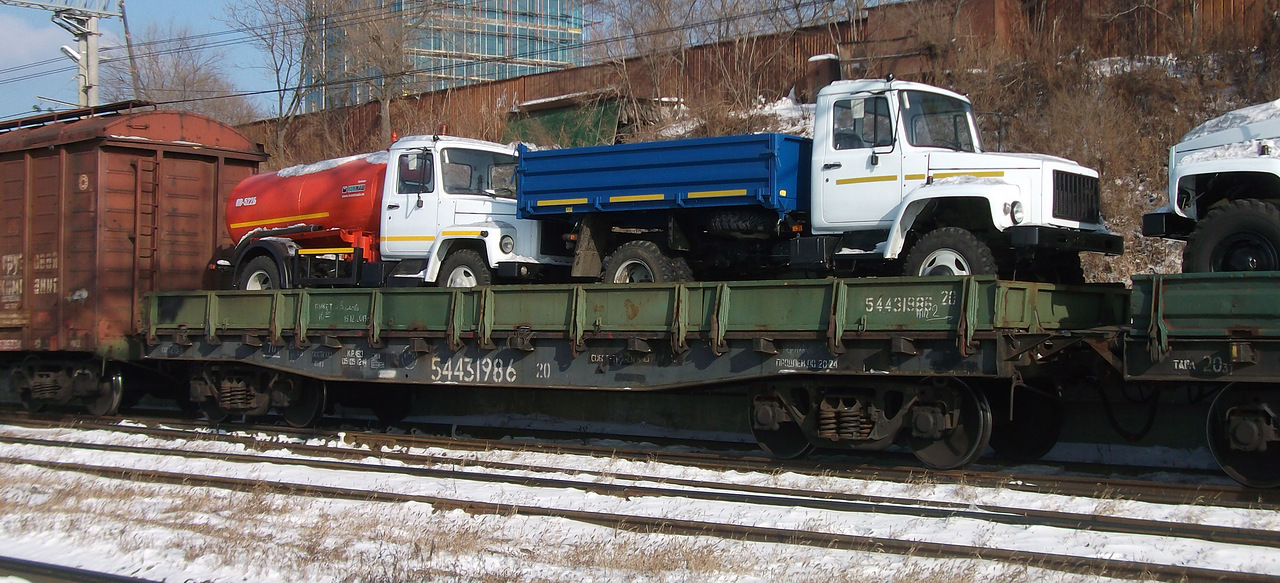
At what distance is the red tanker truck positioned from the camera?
40.3ft

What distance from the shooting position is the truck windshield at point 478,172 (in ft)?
42.3

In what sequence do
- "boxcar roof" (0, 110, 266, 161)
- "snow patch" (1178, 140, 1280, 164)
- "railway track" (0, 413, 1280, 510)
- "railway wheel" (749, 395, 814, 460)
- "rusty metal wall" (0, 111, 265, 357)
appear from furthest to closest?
"boxcar roof" (0, 110, 266, 161) < "rusty metal wall" (0, 111, 265, 357) < "railway wheel" (749, 395, 814, 460) < "snow patch" (1178, 140, 1280, 164) < "railway track" (0, 413, 1280, 510)

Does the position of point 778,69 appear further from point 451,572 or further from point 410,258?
point 451,572

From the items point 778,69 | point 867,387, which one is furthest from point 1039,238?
point 778,69

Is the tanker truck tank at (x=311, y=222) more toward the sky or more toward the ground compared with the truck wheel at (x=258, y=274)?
more toward the sky

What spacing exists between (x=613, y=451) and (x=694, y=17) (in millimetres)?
21685

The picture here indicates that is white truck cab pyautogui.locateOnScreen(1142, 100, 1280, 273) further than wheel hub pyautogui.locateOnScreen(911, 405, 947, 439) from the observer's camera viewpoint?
No

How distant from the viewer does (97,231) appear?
46.6 ft

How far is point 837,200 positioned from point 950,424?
2637mm

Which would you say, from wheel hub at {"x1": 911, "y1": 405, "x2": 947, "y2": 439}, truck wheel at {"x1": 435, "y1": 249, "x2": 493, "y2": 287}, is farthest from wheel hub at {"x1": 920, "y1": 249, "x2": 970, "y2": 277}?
truck wheel at {"x1": 435, "y1": 249, "x2": 493, "y2": 287}

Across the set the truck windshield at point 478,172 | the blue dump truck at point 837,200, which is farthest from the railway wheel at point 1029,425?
the truck windshield at point 478,172

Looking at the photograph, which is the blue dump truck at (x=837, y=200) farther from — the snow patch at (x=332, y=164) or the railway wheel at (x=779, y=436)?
the snow patch at (x=332, y=164)

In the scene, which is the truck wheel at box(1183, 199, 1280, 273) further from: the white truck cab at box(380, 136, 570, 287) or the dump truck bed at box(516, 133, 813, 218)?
the white truck cab at box(380, 136, 570, 287)

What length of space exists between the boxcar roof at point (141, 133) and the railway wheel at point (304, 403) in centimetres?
447
